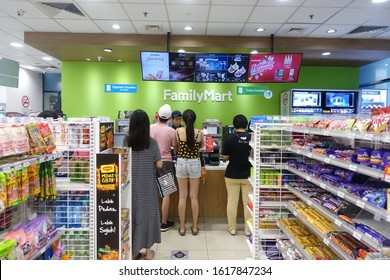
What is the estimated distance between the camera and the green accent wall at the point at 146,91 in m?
7.88

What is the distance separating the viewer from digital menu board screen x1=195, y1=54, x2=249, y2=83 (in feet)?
19.5

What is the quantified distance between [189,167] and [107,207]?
1938 mm

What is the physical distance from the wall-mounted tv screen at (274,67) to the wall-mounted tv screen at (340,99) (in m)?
1.47

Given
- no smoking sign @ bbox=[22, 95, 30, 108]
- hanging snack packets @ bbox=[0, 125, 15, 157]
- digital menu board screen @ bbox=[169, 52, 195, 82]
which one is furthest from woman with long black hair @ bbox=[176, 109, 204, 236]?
no smoking sign @ bbox=[22, 95, 30, 108]

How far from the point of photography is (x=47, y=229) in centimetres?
209

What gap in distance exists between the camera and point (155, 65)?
5.93 meters

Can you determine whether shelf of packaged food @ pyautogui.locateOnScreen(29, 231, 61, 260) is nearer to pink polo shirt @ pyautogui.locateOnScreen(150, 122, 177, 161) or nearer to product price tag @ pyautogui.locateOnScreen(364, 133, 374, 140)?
product price tag @ pyautogui.locateOnScreen(364, 133, 374, 140)

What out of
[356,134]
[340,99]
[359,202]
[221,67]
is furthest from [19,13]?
[340,99]

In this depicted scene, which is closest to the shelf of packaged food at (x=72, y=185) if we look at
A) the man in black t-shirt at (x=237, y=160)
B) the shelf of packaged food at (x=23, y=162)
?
the shelf of packaged food at (x=23, y=162)

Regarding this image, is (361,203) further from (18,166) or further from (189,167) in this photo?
(189,167)

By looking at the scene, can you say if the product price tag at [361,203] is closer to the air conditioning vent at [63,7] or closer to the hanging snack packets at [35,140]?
the hanging snack packets at [35,140]

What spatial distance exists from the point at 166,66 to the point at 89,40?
63.1 inches
